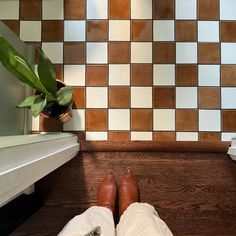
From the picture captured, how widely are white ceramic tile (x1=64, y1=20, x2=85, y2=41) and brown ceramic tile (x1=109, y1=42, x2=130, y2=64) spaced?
0.14 meters

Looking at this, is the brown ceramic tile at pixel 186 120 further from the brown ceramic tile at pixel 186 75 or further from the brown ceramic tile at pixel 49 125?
the brown ceramic tile at pixel 49 125

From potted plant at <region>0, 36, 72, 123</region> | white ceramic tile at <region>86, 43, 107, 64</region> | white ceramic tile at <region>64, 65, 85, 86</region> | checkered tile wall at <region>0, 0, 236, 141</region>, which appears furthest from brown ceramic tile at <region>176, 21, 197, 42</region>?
potted plant at <region>0, 36, 72, 123</region>

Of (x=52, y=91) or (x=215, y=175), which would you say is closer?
(x=52, y=91)

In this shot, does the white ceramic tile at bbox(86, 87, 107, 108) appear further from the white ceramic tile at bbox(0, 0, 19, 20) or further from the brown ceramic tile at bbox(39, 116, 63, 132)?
the white ceramic tile at bbox(0, 0, 19, 20)

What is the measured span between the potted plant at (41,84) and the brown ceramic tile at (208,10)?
68 centimetres

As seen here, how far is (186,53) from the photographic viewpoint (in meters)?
1.25

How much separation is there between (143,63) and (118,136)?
0.34 m

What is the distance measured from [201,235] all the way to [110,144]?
1.75ft

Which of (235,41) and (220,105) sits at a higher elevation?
(235,41)

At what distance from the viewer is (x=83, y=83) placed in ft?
4.10

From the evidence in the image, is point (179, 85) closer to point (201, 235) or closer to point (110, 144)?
point (110, 144)

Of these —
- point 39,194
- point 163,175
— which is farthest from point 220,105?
point 39,194

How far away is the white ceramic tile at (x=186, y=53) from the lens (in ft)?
4.10

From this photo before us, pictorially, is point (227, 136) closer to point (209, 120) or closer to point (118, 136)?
point (209, 120)
